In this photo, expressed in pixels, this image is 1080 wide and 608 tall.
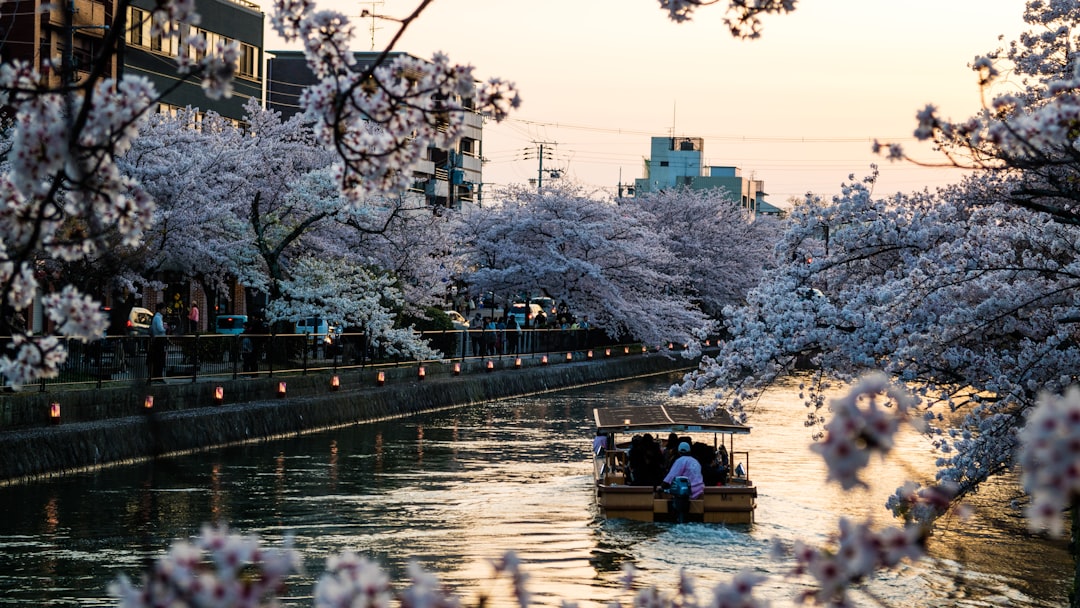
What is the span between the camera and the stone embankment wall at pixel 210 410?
2491 cm

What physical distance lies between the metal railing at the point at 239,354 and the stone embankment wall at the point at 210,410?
16.2 inches

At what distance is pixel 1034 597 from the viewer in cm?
1873

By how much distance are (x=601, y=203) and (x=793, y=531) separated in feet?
147

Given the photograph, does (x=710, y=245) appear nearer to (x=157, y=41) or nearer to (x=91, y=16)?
(x=157, y=41)

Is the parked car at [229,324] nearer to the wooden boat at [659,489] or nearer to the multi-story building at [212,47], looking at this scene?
the multi-story building at [212,47]

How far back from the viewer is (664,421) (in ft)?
86.1

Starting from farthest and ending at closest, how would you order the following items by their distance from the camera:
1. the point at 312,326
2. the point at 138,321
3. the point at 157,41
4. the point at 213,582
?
the point at 157,41, the point at 312,326, the point at 138,321, the point at 213,582

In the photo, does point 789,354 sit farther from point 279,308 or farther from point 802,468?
point 279,308

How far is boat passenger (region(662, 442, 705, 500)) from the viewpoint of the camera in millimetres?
22706

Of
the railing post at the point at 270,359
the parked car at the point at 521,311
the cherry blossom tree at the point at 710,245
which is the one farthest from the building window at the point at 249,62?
the railing post at the point at 270,359

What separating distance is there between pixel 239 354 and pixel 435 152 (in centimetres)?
A: 7232

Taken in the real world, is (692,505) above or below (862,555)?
below

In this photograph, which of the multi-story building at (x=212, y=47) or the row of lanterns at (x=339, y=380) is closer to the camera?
the row of lanterns at (x=339, y=380)

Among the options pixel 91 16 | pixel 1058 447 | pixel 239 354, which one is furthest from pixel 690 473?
pixel 91 16
